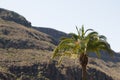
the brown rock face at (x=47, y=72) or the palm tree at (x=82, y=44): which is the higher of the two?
the palm tree at (x=82, y=44)

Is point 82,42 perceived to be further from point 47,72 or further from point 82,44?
point 47,72

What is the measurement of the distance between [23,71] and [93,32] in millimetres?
153763

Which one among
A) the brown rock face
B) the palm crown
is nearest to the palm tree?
the palm crown

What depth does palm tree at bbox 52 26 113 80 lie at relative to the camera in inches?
1202

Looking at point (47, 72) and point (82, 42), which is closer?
point (82, 42)

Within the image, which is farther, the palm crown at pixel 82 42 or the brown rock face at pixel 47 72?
the brown rock face at pixel 47 72

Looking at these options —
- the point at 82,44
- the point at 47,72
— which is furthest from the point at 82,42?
the point at 47,72

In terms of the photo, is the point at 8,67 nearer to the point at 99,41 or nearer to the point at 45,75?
the point at 45,75

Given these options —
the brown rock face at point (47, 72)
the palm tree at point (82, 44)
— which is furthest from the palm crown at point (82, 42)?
the brown rock face at point (47, 72)

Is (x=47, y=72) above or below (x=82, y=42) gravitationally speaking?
below

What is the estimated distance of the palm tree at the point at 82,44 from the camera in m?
30.5

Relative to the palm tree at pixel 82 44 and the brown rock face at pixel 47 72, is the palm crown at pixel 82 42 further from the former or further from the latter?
the brown rock face at pixel 47 72

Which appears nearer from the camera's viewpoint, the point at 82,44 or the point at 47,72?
the point at 82,44

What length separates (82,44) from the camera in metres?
30.3
